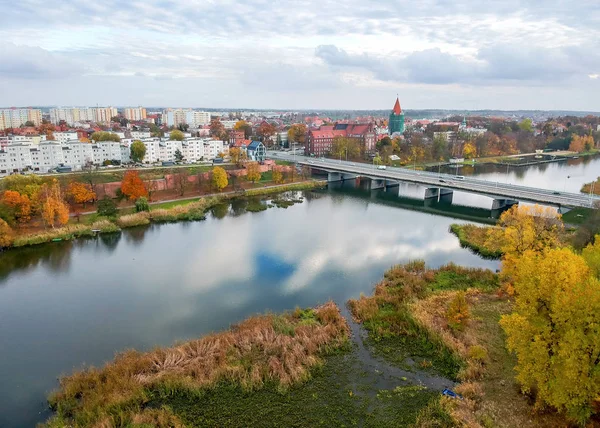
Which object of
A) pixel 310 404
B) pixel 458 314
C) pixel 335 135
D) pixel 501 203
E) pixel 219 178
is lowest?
pixel 310 404

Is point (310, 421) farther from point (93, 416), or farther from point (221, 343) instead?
point (93, 416)

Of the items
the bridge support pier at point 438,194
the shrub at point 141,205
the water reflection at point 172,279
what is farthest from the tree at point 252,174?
the bridge support pier at point 438,194

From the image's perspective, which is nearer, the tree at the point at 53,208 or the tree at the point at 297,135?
the tree at the point at 53,208

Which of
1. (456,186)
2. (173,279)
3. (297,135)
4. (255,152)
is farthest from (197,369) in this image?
(297,135)

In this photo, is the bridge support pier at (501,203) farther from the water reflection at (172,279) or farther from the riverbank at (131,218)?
the riverbank at (131,218)

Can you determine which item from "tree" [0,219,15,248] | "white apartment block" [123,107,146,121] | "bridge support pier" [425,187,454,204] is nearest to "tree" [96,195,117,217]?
"tree" [0,219,15,248]

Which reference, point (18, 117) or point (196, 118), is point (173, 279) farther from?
point (196, 118)

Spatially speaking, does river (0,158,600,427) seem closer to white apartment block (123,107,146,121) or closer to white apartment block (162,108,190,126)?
white apartment block (162,108,190,126)

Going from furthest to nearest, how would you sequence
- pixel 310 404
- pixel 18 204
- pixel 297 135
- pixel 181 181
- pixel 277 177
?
pixel 297 135 → pixel 277 177 → pixel 181 181 → pixel 18 204 → pixel 310 404
